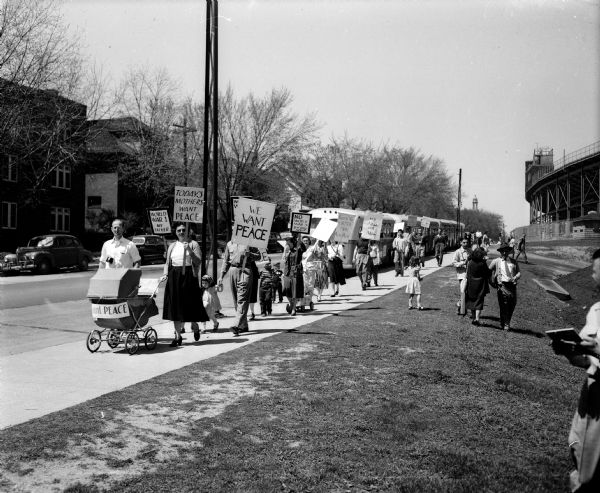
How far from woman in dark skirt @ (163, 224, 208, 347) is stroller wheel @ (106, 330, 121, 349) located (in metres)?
0.73

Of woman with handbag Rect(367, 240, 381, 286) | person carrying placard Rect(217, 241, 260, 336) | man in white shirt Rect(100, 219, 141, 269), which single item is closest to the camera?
man in white shirt Rect(100, 219, 141, 269)

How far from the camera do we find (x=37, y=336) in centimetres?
996

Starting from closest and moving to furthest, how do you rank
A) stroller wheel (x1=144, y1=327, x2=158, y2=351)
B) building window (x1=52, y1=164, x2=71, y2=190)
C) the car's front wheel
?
stroller wheel (x1=144, y1=327, x2=158, y2=351) → the car's front wheel → building window (x1=52, y1=164, x2=71, y2=190)

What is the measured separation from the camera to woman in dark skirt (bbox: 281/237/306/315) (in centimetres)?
1295

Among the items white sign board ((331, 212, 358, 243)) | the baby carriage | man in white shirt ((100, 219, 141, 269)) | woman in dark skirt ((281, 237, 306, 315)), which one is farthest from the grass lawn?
white sign board ((331, 212, 358, 243))

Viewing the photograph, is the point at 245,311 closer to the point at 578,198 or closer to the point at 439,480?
the point at 439,480

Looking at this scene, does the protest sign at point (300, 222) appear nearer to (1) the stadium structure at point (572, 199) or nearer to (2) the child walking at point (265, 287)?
(2) the child walking at point (265, 287)

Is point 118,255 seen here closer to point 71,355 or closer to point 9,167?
point 71,355

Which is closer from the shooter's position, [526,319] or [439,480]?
[439,480]

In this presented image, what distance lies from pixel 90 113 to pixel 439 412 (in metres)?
31.9

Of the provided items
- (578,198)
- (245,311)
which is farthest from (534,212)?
(245,311)

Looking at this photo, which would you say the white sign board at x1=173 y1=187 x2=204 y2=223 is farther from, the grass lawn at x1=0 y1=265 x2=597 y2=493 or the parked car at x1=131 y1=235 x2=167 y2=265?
the parked car at x1=131 y1=235 x2=167 y2=265

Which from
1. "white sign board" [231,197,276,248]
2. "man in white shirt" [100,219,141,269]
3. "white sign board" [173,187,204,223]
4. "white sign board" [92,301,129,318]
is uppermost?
"white sign board" [173,187,204,223]

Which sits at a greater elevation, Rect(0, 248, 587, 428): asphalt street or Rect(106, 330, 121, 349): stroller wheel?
Rect(106, 330, 121, 349): stroller wheel
